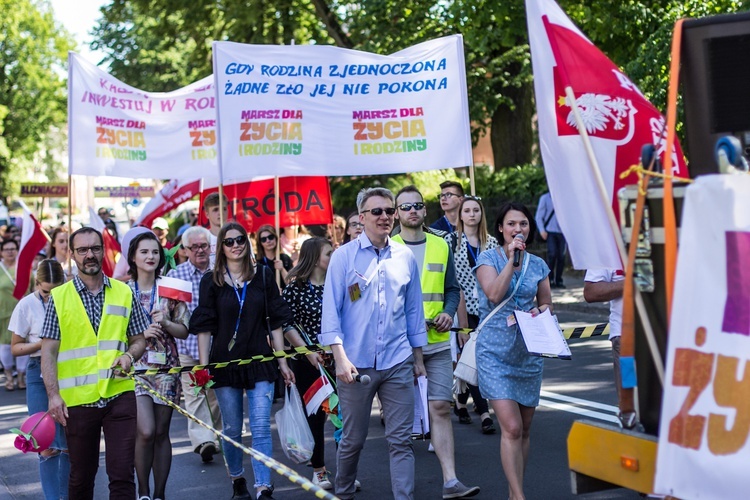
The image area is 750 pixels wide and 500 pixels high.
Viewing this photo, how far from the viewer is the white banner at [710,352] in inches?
128

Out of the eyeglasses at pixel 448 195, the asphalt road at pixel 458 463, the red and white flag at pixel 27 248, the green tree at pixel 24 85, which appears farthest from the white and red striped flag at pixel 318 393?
the green tree at pixel 24 85

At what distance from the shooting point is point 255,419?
7238 mm

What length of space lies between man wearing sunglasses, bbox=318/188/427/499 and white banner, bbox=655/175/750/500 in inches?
124

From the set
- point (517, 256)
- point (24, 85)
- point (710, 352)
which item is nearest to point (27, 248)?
point (517, 256)

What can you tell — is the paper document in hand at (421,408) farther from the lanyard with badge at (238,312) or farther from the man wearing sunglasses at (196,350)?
the man wearing sunglasses at (196,350)

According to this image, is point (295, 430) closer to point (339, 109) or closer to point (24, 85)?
point (339, 109)

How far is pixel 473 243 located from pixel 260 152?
2.73 m

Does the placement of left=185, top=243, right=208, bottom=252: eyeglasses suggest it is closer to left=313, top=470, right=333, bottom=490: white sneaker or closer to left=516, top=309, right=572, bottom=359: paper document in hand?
left=313, top=470, right=333, bottom=490: white sneaker

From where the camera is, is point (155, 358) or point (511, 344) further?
point (155, 358)

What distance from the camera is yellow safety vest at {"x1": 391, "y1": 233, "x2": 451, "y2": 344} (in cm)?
754

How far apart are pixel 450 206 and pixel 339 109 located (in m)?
1.85

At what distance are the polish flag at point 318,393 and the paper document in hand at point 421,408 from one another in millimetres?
707

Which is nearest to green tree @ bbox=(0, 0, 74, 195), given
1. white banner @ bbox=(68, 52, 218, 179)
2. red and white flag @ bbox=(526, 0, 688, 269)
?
white banner @ bbox=(68, 52, 218, 179)

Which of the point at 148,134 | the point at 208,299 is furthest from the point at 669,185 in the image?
the point at 148,134
